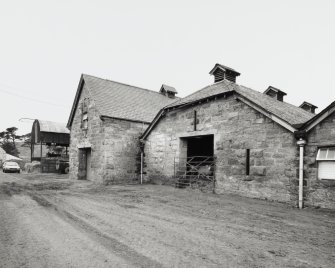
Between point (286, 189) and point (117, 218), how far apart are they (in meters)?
6.73

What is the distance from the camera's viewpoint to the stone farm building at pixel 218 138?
992 centimetres

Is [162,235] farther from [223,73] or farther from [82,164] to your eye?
[82,164]

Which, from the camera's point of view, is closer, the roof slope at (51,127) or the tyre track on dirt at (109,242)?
the tyre track on dirt at (109,242)

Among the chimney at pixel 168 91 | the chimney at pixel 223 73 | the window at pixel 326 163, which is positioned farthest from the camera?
the chimney at pixel 168 91

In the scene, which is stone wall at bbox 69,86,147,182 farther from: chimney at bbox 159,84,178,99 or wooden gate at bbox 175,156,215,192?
chimney at bbox 159,84,178,99

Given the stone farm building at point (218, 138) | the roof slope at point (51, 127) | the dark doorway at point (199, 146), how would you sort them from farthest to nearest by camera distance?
the roof slope at point (51, 127) → the dark doorway at point (199, 146) → the stone farm building at point (218, 138)

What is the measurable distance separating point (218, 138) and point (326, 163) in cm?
506

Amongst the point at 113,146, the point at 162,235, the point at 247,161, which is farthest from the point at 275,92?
the point at 162,235

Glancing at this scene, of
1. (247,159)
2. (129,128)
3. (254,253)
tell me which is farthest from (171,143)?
(254,253)

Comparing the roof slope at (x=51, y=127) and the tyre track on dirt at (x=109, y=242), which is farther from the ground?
the roof slope at (x=51, y=127)

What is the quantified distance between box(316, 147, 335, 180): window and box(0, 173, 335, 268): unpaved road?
1.25 metres

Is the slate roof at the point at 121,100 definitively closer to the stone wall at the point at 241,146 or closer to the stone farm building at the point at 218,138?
the stone farm building at the point at 218,138

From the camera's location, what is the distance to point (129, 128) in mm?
18453

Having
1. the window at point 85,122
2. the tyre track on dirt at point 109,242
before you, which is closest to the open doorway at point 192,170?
the tyre track on dirt at point 109,242
